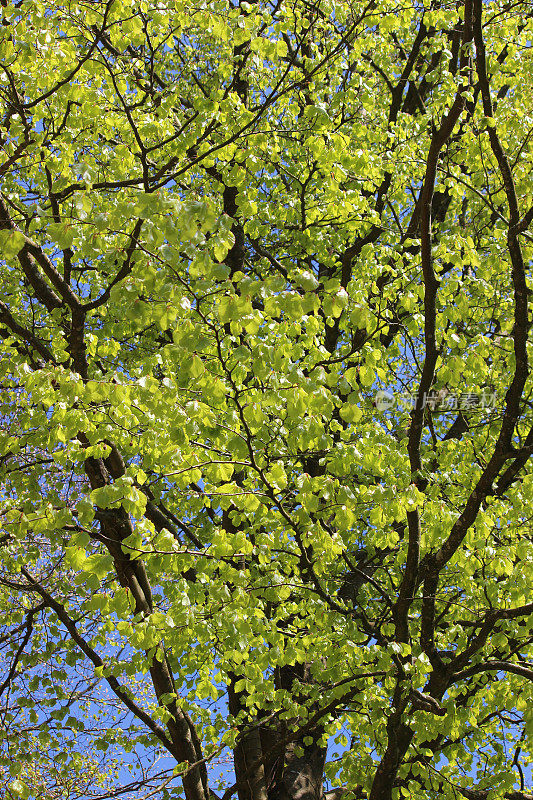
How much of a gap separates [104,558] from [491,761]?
599 centimetres

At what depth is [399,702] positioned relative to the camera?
18.9 feet

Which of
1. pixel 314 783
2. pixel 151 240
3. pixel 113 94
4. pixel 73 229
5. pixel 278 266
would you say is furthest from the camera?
pixel 278 266

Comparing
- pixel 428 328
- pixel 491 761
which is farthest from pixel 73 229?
pixel 491 761

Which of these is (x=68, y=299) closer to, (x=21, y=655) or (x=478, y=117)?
(x=478, y=117)

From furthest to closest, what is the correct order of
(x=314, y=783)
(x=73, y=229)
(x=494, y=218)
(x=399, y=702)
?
(x=494, y=218) < (x=314, y=783) < (x=399, y=702) < (x=73, y=229)

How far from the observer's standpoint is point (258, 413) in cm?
442

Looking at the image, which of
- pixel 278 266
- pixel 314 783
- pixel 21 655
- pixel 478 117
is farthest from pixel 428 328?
pixel 21 655

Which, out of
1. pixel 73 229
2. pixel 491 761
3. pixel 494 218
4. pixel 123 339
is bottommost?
pixel 491 761

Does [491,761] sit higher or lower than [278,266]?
lower

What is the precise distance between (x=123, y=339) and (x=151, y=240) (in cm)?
567

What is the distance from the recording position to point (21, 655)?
26.1 ft

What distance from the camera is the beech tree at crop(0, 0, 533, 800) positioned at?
438cm

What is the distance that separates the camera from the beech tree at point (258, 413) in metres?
4.38

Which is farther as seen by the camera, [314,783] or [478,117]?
[314,783]
